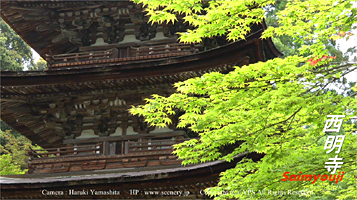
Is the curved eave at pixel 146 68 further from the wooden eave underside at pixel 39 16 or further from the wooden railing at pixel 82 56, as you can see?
the wooden eave underside at pixel 39 16

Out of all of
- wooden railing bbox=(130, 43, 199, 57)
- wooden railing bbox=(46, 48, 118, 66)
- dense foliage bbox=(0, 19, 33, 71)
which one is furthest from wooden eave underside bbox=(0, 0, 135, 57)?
dense foliage bbox=(0, 19, 33, 71)

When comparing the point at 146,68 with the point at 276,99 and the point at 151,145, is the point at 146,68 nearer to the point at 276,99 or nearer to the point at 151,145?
the point at 151,145

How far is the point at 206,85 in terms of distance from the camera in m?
6.14

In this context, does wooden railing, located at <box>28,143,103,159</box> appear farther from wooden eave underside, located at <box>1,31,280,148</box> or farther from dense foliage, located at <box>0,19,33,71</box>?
dense foliage, located at <box>0,19,33,71</box>

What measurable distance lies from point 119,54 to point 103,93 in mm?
1736

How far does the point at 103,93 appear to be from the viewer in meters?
11.8

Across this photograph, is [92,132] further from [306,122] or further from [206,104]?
[306,122]

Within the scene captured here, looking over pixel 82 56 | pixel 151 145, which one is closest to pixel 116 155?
pixel 151 145

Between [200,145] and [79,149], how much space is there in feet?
19.6

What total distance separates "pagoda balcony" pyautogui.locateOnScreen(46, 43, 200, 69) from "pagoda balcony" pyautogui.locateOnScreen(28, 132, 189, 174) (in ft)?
7.82

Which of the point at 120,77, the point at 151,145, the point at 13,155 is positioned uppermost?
the point at 120,77

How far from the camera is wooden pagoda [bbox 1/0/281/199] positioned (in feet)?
33.0

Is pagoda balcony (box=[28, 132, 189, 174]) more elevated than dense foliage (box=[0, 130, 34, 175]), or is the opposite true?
pagoda balcony (box=[28, 132, 189, 174])

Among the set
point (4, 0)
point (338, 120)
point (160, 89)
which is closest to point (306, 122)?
point (338, 120)
